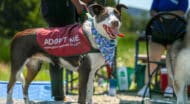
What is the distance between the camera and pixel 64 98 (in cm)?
850

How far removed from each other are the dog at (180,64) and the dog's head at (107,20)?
28.5 inches

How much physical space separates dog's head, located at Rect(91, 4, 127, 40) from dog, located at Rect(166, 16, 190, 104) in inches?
28.5

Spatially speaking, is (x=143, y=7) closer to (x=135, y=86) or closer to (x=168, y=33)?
(x=135, y=86)

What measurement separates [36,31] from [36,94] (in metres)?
1.55

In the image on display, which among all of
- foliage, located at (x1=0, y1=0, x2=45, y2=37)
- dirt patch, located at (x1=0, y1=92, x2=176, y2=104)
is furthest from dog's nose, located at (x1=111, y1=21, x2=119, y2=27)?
foliage, located at (x1=0, y1=0, x2=45, y2=37)

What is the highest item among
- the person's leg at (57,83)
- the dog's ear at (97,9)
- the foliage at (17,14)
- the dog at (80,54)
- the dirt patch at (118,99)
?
the foliage at (17,14)

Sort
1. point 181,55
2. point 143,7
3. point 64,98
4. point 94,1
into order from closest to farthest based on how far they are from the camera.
→ point 181,55, point 94,1, point 64,98, point 143,7

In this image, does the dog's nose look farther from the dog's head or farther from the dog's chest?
the dog's chest

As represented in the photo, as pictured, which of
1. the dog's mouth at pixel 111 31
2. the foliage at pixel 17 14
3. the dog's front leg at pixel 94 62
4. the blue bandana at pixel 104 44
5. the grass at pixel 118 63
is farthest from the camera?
the foliage at pixel 17 14

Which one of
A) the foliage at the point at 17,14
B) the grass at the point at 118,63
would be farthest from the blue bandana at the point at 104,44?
the foliage at the point at 17,14

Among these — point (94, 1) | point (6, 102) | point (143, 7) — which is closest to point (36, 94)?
point (6, 102)

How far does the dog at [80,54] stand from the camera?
6.78 metres

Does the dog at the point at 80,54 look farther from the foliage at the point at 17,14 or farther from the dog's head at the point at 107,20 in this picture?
the foliage at the point at 17,14

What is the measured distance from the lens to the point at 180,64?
22.4 feet
